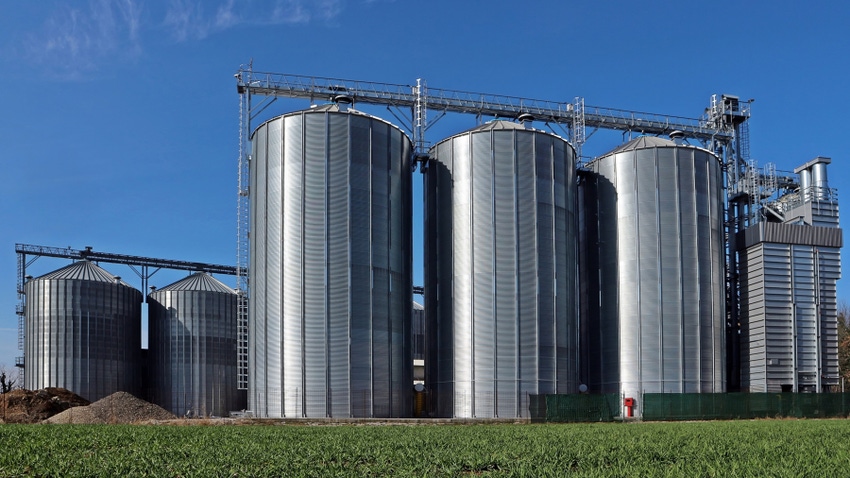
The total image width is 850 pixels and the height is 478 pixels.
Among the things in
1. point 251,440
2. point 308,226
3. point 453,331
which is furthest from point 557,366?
point 251,440

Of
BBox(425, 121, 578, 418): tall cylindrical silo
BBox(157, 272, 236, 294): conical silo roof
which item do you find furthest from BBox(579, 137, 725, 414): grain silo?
BBox(157, 272, 236, 294): conical silo roof

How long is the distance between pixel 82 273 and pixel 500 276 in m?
37.0

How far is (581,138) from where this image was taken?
62156 millimetres

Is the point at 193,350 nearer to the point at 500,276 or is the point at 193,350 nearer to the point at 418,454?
the point at 500,276

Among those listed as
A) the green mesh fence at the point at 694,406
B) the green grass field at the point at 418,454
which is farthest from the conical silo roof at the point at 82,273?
the green grass field at the point at 418,454

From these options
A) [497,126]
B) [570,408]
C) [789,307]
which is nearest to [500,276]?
[570,408]

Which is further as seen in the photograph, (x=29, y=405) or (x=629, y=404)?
(x=29, y=405)

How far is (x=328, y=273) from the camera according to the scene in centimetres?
4747

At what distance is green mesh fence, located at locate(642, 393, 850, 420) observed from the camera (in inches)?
1924

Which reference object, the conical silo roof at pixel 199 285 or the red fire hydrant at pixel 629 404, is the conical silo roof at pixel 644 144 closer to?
the red fire hydrant at pixel 629 404

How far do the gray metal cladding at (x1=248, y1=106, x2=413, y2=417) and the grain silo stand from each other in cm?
1464

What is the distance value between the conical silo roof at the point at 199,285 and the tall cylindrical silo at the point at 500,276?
79.6 feet

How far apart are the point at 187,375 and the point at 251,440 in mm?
44127

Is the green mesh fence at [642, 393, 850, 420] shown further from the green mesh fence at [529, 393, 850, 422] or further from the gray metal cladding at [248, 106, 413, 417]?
the gray metal cladding at [248, 106, 413, 417]
